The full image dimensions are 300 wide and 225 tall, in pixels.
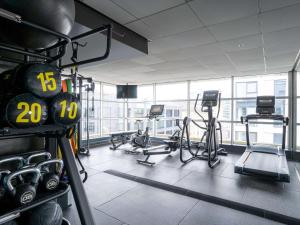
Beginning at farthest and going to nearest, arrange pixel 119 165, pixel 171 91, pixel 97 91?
pixel 171 91
pixel 97 91
pixel 119 165

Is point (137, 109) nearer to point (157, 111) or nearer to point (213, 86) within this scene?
point (157, 111)

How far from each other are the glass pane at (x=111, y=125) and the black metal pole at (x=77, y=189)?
6721 millimetres

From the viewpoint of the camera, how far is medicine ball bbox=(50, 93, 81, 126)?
119 cm

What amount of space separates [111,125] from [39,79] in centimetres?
758

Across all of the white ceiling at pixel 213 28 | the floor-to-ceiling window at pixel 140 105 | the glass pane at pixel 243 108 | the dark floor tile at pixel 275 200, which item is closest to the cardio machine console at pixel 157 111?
the white ceiling at pixel 213 28

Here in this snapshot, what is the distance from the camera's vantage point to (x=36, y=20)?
3.47 feet

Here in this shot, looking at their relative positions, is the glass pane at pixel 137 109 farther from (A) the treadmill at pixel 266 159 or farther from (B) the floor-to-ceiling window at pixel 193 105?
(A) the treadmill at pixel 266 159

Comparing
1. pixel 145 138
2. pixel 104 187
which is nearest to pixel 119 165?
pixel 104 187

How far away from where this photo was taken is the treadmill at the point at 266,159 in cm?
360

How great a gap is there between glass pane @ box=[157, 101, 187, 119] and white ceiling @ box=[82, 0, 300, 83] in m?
3.18

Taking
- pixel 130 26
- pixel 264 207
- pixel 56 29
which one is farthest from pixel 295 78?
pixel 56 29

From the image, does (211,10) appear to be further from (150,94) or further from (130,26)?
(150,94)

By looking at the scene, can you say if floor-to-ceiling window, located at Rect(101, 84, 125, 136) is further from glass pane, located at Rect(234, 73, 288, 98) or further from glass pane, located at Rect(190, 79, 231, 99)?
glass pane, located at Rect(234, 73, 288, 98)


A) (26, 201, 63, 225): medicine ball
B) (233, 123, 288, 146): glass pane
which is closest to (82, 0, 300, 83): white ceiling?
(26, 201, 63, 225): medicine ball
